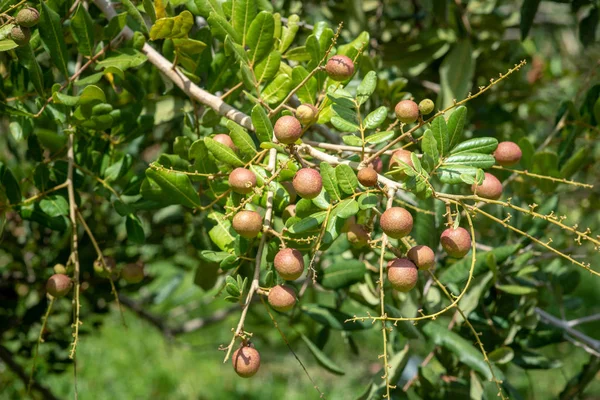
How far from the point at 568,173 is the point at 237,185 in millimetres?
917

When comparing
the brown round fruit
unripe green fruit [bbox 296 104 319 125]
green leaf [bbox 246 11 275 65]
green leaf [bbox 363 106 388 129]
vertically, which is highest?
green leaf [bbox 246 11 275 65]

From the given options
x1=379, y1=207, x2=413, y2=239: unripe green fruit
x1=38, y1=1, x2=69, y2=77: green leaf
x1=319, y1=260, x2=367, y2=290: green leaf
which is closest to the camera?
x1=379, y1=207, x2=413, y2=239: unripe green fruit

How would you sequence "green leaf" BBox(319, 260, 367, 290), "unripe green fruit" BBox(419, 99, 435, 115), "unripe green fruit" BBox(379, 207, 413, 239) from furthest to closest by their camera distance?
1. "green leaf" BBox(319, 260, 367, 290)
2. "unripe green fruit" BBox(419, 99, 435, 115)
3. "unripe green fruit" BBox(379, 207, 413, 239)

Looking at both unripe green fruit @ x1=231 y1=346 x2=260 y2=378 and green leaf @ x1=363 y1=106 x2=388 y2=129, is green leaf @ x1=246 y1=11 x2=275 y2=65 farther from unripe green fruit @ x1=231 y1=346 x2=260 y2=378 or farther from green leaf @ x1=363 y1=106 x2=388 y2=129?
unripe green fruit @ x1=231 y1=346 x2=260 y2=378

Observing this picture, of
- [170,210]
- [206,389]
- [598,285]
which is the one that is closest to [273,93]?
[170,210]

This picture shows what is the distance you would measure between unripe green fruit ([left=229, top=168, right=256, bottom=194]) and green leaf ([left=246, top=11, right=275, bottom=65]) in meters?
0.25

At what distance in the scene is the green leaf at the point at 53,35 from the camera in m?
1.07

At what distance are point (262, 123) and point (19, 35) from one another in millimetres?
416

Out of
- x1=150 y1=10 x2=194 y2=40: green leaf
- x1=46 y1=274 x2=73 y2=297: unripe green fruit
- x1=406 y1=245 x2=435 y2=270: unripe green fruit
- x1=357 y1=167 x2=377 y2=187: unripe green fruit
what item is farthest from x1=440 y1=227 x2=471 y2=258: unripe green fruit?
x1=46 y1=274 x2=73 y2=297: unripe green fruit

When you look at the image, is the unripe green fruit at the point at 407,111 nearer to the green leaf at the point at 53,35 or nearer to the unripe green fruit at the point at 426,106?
the unripe green fruit at the point at 426,106

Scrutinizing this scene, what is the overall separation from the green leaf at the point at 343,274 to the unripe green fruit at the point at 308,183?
1.45 feet

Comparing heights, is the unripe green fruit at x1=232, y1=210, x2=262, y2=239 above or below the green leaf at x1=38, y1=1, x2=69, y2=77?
below

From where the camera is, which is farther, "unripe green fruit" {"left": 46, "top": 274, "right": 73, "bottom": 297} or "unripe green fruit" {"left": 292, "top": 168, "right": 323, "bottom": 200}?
"unripe green fruit" {"left": 46, "top": 274, "right": 73, "bottom": 297}

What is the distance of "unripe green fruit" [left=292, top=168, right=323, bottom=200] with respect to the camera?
0.89 metres
